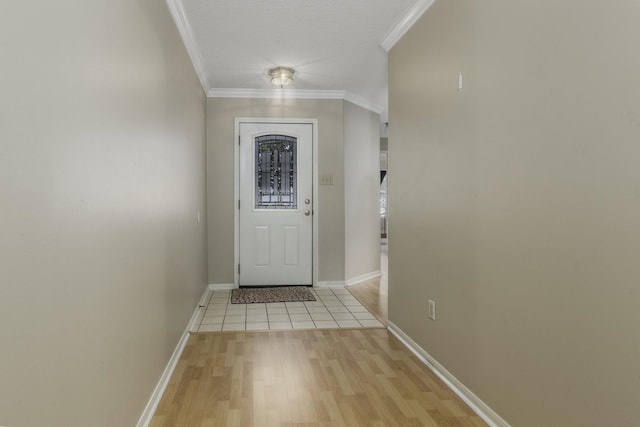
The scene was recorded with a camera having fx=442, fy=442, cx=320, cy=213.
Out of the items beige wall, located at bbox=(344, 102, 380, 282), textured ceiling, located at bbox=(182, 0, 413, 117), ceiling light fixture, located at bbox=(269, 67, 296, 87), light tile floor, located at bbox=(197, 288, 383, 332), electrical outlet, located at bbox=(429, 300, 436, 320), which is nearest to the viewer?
electrical outlet, located at bbox=(429, 300, 436, 320)

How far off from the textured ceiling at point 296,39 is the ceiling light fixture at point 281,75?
2.7 inches

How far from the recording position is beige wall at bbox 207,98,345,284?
17.3ft

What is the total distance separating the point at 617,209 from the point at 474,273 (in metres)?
0.96

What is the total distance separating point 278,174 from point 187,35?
2286mm

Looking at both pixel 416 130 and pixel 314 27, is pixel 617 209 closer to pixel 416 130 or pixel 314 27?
pixel 416 130

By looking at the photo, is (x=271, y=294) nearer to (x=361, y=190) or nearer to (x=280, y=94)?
(x=361, y=190)

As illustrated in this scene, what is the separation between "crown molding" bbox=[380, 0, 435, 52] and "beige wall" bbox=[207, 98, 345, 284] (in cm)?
175

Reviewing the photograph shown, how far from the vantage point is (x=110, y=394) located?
1.57 metres

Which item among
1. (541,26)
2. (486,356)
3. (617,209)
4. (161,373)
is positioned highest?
(541,26)

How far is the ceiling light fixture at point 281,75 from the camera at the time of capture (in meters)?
4.40

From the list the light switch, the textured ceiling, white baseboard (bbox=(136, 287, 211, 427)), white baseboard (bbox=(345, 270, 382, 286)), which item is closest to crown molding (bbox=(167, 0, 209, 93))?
the textured ceiling

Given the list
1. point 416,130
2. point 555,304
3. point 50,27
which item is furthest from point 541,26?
point 50,27

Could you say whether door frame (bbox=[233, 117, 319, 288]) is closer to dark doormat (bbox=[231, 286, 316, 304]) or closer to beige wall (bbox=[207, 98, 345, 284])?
beige wall (bbox=[207, 98, 345, 284])

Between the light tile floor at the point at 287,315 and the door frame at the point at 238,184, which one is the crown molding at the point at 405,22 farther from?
A: the light tile floor at the point at 287,315
